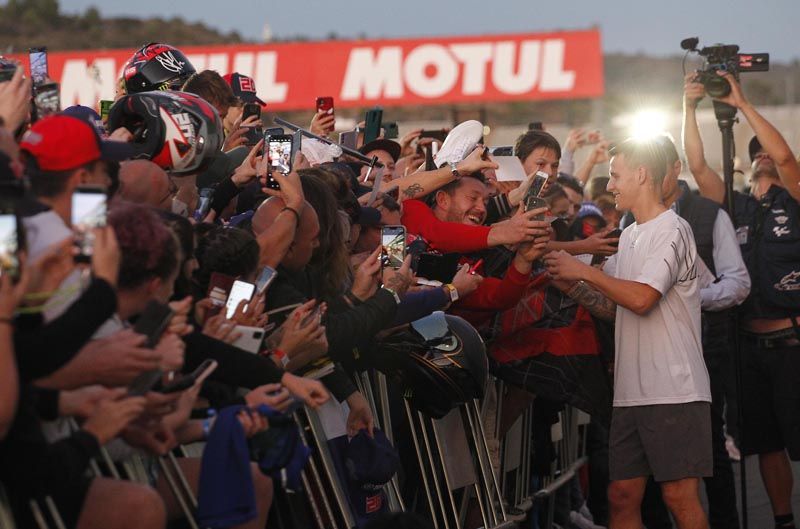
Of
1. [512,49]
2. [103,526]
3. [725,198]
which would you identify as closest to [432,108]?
[512,49]

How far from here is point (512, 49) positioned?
3988 cm

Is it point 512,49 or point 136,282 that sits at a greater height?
point 512,49

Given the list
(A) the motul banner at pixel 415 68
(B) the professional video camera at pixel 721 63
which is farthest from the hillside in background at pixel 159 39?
(B) the professional video camera at pixel 721 63

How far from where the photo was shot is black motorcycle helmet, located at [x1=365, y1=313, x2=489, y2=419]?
6.41m

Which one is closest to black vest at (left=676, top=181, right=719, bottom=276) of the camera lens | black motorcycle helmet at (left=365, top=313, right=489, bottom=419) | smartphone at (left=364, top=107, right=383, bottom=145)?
the camera lens

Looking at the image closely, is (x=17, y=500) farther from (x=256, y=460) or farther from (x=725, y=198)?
(x=725, y=198)

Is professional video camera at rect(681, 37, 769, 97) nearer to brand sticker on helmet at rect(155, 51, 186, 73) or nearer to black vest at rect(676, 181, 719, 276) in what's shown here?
black vest at rect(676, 181, 719, 276)

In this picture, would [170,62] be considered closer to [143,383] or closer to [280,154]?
[280,154]

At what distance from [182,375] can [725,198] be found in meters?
5.38

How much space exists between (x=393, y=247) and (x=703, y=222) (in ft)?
10.4

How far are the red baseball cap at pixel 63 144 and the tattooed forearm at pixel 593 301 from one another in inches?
148

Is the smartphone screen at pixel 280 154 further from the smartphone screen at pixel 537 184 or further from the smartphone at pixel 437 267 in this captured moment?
the smartphone screen at pixel 537 184

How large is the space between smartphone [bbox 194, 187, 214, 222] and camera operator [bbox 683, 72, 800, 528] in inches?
149

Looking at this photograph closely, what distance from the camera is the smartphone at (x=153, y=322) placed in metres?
4.07
